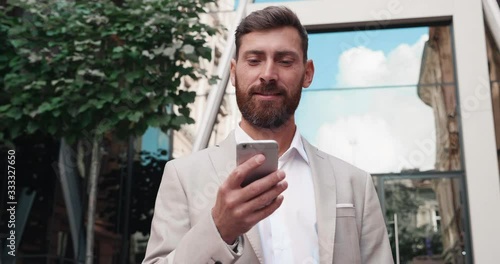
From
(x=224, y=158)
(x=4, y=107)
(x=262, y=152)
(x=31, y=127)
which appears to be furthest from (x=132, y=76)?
(x=262, y=152)

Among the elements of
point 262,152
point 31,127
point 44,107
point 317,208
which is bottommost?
point 317,208

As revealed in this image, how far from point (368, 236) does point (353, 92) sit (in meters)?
9.98

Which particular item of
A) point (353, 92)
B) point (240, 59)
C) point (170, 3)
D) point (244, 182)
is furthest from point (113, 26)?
point (244, 182)

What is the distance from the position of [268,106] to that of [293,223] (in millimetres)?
384

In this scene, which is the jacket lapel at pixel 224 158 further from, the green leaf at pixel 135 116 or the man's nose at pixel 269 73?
the green leaf at pixel 135 116

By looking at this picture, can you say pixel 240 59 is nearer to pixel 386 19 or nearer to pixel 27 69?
pixel 27 69

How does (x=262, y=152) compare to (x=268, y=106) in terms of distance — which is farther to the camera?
(x=268, y=106)

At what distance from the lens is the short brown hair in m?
1.80

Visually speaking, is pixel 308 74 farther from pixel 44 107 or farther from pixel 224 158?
pixel 44 107

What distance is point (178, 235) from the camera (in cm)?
164

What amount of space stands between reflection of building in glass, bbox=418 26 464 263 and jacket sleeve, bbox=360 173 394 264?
9.34 metres

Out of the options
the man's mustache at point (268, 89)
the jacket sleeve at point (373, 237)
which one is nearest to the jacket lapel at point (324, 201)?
the jacket sleeve at point (373, 237)

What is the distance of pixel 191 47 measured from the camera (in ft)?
25.6

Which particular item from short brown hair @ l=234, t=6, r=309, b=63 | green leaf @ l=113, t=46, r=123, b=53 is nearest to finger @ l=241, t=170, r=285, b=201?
short brown hair @ l=234, t=6, r=309, b=63
